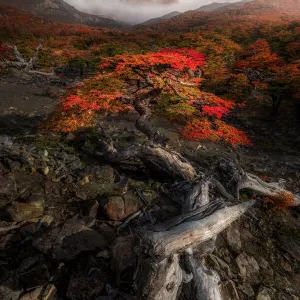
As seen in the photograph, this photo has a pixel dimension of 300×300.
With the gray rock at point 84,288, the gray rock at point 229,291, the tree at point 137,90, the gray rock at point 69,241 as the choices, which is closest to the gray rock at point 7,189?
the gray rock at point 69,241

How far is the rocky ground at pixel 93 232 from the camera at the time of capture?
4055 millimetres

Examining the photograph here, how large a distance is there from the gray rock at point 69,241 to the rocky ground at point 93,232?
2 cm

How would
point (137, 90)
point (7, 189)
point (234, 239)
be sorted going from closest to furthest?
point (234, 239), point (7, 189), point (137, 90)

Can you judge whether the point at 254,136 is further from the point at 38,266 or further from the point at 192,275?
the point at 38,266

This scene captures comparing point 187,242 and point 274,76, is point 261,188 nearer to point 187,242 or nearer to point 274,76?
point 187,242

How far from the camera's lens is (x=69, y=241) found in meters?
4.64

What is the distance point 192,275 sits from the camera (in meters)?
4.07

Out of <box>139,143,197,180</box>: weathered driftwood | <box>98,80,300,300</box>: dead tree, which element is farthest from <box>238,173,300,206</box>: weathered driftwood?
<box>139,143,197,180</box>: weathered driftwood

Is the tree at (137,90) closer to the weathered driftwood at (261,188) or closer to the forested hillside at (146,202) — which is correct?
the forested hillside at (146,202)

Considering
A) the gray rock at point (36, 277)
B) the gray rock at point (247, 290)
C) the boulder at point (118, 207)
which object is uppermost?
the gray rock at point (36, 277)

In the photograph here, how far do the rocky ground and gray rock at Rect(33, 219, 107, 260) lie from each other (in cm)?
2

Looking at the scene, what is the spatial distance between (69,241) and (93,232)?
0.59 meters

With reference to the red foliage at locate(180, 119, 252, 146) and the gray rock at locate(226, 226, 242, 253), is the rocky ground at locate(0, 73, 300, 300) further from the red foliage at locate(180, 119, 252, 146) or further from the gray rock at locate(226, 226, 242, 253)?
the red foliage at locate(180, 119, 252, 146)

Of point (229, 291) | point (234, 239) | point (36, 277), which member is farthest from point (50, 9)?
point (229, 291)
